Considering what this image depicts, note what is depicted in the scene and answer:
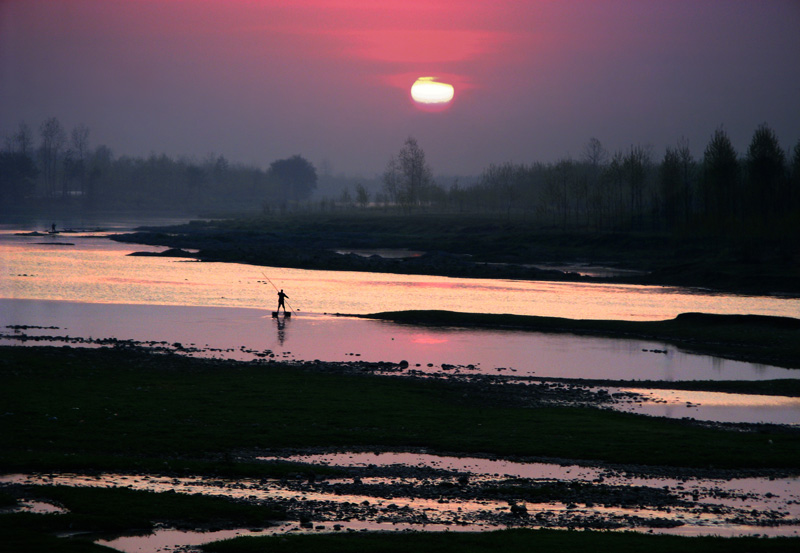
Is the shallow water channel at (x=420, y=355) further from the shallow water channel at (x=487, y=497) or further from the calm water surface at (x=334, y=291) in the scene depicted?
the calm water surface at (x=334, y=291)

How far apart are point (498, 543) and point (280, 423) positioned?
11.5m

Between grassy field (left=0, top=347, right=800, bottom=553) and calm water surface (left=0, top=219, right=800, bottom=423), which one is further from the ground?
calm water surface (left=0, top=219, right=800, bottom=423)

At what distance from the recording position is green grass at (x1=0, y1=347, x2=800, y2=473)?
848 inches

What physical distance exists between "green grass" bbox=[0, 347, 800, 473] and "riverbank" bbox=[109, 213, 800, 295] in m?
55.7

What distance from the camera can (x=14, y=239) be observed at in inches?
4862

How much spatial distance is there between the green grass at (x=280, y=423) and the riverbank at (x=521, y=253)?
183ft

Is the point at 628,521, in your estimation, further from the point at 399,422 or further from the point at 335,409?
the point at 335,409

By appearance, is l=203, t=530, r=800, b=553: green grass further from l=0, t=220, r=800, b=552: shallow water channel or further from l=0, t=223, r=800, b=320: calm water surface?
l=0, t=223, r=800, b=320: calm water surface

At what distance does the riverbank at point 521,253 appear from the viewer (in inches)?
3331

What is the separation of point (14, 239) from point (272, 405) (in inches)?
4369

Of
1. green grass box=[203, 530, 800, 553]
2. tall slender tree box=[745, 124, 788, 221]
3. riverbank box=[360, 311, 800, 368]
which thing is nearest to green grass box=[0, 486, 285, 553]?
green grass box=[203, 530, 800, 553]

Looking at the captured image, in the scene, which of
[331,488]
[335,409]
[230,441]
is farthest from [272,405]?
[331,488]

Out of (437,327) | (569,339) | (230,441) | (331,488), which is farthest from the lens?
(437,327)

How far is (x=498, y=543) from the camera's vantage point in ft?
48.8
